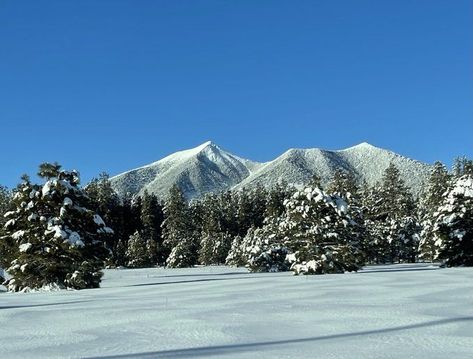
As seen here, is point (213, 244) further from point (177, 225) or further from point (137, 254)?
point (137, 254)

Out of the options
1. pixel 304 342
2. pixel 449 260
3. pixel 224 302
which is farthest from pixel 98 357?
pixel 449 260

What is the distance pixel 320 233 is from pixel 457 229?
30.6 ft

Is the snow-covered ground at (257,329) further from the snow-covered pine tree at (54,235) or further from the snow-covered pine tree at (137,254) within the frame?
the snow-covered pine tree at (137,254)

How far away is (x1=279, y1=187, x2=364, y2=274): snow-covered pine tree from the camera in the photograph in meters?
25.0

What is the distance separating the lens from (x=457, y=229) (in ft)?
95.6

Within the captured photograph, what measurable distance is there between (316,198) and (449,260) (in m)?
9.74

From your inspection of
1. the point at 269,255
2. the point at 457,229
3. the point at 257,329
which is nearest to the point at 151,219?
the point at 269,255

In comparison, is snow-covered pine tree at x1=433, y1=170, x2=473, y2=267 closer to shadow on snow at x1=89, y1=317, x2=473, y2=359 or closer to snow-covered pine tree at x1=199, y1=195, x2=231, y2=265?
shadow on snow at x1=89, y1=317, x2=473, y2=359

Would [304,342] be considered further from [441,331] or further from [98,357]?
[98,357]

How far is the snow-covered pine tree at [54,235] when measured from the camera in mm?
→ 23058

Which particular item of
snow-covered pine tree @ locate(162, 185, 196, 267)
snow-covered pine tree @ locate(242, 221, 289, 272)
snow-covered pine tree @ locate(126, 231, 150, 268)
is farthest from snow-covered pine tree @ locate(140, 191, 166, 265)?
snow-covered pine tree @ locate(242, 221, 289, 272)

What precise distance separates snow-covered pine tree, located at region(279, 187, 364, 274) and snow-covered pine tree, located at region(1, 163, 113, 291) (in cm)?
978

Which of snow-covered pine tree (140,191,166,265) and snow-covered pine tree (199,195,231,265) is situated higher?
snow-covered pine tree (140,191,166,265)

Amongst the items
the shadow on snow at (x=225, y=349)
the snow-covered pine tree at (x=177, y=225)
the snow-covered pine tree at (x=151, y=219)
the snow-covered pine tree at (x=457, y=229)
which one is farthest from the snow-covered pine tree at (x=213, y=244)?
the shadow on snow at (x=225, y=349)
